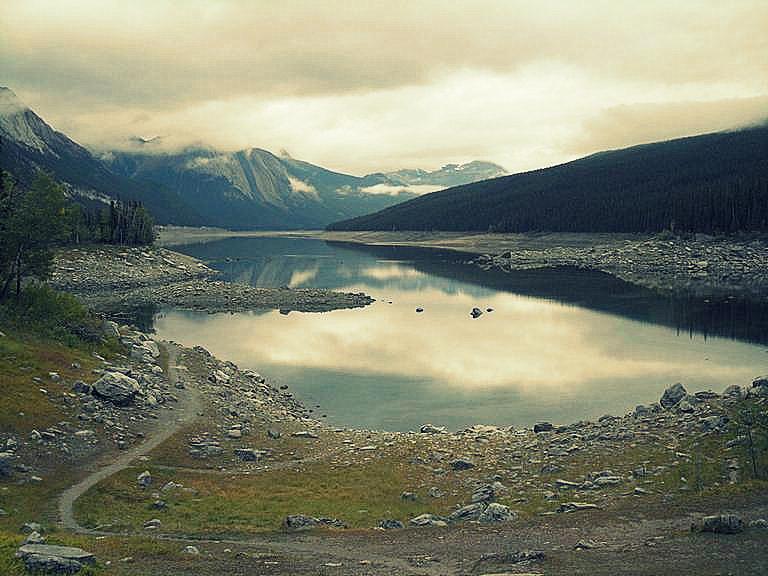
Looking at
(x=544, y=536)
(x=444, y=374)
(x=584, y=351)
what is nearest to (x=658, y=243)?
(x=584, y=351)

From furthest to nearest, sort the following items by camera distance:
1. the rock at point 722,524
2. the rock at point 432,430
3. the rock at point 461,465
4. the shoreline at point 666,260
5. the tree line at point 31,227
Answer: the shoreline at point 666,260 < the tree line at point 31,227 < the rock at point 432,430 < the rock at point 461,465 < the rock at point 722,524

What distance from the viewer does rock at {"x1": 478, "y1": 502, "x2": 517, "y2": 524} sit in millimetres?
21781

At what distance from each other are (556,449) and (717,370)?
1000 inches

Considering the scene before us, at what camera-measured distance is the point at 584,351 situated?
5784 cm

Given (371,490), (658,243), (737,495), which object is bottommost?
(371,490)

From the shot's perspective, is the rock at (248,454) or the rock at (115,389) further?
the rock at (115,389)

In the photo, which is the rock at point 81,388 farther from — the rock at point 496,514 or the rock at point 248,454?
the rock at point 496,514

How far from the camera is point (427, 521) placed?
73.8 feet

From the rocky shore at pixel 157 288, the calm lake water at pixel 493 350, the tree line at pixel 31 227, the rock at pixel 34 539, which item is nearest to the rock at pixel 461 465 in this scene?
the calm lake water at pixel 493 350

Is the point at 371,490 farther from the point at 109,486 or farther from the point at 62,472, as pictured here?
the point at 62,472

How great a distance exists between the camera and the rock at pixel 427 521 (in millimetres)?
22234

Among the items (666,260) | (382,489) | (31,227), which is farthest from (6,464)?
(666,260)

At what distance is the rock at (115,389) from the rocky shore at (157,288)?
48.3 m

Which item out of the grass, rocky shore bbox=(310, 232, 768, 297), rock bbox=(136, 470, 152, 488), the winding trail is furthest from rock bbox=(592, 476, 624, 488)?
rocky shore bbox=(310, 232, 768, 297)
